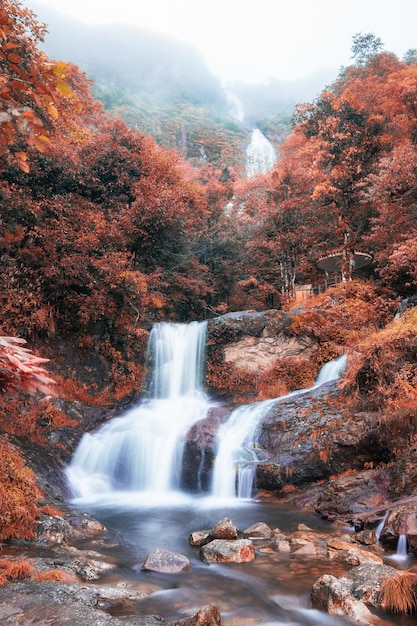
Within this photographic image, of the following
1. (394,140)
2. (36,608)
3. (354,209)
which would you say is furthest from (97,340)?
(394,140)

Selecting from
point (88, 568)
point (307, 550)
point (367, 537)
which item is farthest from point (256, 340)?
point (88, 568)

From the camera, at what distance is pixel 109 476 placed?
31.6 ft

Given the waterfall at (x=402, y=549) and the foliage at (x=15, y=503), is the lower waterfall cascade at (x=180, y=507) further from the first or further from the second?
the foliage at (x=15, y=503)

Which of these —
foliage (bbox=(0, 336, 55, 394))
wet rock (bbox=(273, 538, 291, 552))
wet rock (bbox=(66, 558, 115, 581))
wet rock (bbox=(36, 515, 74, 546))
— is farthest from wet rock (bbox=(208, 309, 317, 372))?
foliage (bbox=(0, 336, 55, 394))

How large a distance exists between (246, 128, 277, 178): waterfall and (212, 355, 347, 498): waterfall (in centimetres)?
4035

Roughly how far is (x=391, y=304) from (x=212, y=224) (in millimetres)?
10745

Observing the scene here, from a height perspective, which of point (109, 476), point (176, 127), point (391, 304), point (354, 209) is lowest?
point (109, 476)

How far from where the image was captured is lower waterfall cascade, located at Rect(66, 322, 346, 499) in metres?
8.95

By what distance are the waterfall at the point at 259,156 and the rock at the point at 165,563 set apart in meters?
45.6

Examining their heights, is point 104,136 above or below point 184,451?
above

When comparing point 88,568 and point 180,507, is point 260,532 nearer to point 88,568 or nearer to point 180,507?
point 180,507

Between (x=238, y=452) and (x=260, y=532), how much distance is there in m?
3.31

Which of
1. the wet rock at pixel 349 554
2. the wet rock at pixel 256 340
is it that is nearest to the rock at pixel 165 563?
the wet rock at pixel 349 554

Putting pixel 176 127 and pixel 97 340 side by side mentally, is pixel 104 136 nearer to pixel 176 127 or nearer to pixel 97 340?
pixel 97 340
